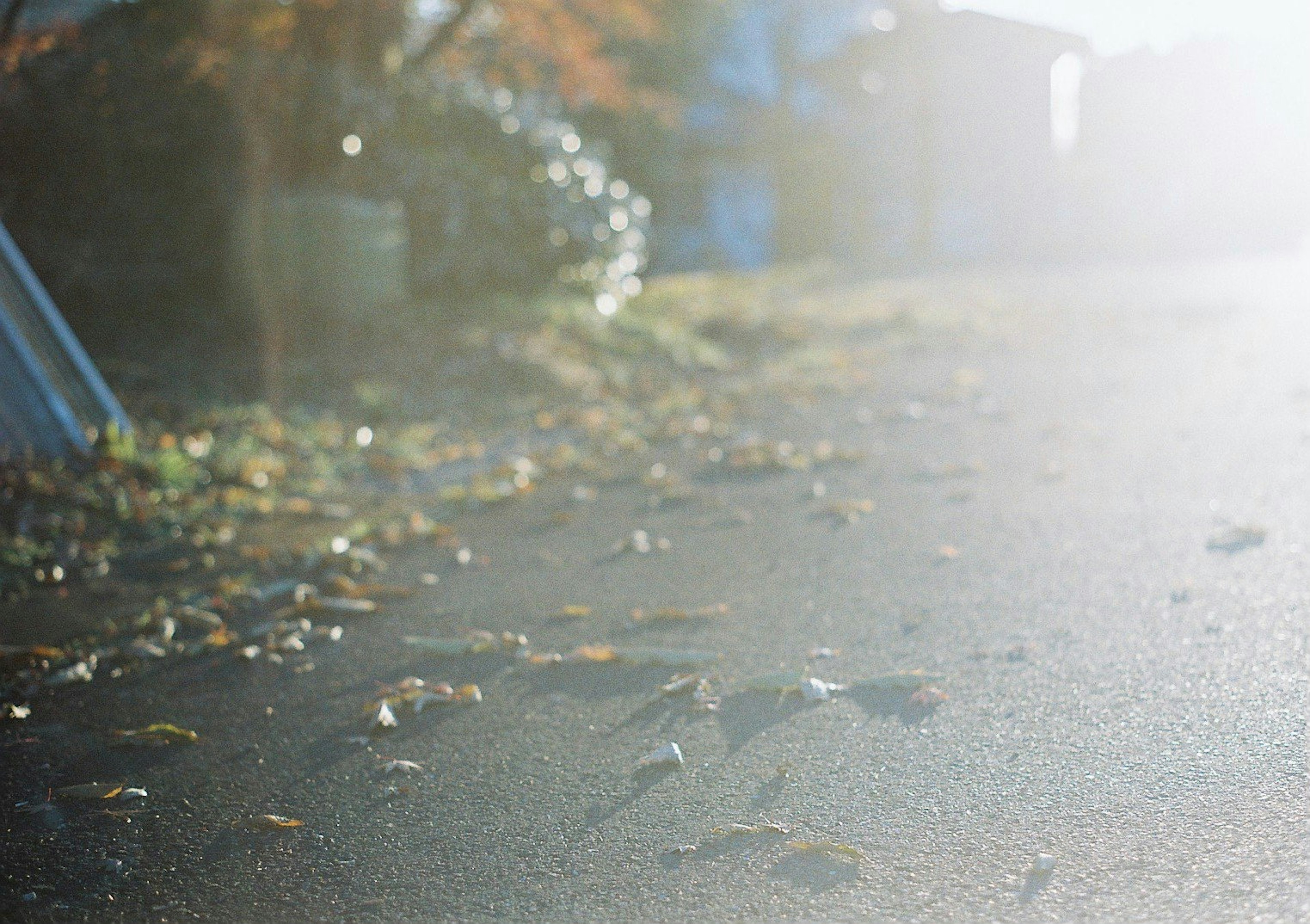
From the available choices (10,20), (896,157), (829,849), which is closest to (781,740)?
(829,849)

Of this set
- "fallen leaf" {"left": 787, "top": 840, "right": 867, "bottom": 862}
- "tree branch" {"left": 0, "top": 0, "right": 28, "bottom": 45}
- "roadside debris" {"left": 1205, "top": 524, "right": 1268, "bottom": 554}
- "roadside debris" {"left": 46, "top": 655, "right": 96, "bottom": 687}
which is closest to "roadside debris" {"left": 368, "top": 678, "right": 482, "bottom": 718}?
"roadside debris" {"left": 46, "top": 655, "right": 96, "bottom": 687}

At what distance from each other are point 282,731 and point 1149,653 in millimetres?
2527

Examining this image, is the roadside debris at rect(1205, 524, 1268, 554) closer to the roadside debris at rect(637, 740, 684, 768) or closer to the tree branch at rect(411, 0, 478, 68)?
the roadside debris at rect(637, 740, 684, 768)

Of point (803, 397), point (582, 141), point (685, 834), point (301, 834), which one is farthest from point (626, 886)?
point (582, 141)

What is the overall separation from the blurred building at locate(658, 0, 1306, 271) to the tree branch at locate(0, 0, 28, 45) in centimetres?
1667

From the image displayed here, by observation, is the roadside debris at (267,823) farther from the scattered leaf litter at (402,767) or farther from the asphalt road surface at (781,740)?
the scattered leaf litter at (402,767)

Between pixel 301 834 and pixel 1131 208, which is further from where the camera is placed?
pixel 1131 208

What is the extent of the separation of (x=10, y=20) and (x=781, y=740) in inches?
315

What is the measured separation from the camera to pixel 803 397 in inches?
361

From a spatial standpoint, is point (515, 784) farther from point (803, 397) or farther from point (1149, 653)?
point (803, 397)

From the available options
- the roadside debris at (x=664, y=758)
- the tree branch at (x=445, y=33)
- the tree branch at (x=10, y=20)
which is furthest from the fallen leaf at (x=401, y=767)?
the tree branch at (x=445, y=33)

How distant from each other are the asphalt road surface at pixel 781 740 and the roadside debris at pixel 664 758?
4cm

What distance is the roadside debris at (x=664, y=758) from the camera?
3.14 meters

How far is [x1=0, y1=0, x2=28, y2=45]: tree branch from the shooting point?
8.41m
